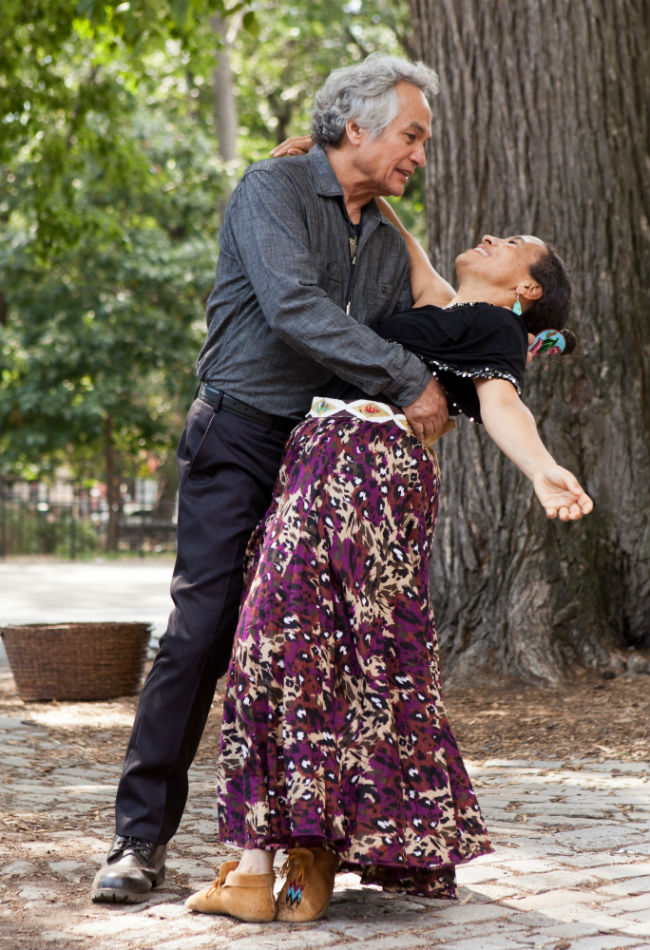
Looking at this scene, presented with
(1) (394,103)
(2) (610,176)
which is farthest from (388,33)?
(1) (394,103)

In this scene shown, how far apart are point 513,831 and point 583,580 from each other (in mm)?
2735

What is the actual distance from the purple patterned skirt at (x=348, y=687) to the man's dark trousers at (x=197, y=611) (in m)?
0.15

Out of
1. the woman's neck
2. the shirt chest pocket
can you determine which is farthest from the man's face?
the woman's neck

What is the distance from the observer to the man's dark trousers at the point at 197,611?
3.22 metres

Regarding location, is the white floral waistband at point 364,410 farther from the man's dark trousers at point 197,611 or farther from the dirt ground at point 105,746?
the dirt ground at point 105,746

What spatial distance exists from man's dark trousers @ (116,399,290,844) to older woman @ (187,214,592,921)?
0.45 ft

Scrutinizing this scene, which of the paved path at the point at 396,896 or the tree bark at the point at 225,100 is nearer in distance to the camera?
the paved path at the point at 396,896

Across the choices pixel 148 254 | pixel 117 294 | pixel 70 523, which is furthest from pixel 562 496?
pixel 70 523

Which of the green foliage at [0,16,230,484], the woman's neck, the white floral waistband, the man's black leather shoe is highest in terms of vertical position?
the green foliage at [0,16,230,484]

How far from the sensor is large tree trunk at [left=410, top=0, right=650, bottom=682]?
6.54 m

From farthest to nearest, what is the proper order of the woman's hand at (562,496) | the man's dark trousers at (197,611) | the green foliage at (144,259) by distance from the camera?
1. the green foliage at (144,259)
2. the man's dark trousers at (197,611)
3. the woman's hand at (562,496)

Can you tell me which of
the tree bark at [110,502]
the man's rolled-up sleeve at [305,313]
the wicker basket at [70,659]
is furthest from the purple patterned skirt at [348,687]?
the tree bark at [110,502]

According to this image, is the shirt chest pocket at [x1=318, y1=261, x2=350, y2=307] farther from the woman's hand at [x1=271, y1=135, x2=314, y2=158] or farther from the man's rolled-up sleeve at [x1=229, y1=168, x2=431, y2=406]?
the woman's hand at [x1=271, y1=135, x2=314, y2=158]

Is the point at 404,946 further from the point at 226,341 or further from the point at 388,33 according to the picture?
the point at 388,33
